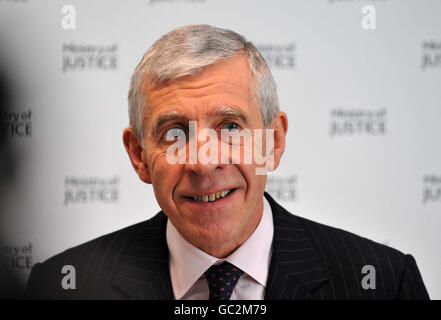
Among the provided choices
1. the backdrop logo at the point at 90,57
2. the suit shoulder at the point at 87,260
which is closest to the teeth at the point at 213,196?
the suit shoulder at the point at 87,260

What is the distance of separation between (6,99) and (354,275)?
4.80 feet

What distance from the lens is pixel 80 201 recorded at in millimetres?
1853

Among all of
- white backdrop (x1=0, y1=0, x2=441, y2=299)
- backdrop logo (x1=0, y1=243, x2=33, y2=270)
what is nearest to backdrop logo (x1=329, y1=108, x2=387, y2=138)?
white backdrop (x1=0, y1=0, x2=441, y2=299)

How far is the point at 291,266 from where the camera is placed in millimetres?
1526

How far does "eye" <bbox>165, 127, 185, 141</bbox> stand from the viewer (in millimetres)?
1403

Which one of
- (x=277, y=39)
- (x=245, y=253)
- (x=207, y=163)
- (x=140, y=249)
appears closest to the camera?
(x=207, y=163)

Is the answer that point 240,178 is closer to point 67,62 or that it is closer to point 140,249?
point 140,249

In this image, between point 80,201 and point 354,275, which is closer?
point 354,275

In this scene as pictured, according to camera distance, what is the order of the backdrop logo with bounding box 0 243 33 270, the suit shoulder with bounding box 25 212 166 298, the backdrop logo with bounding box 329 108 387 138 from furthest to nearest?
the backdrop logo with bounding box 0 243 33 270, the backdrop logo with bounding box 329 108 387 138, the suit shoulder with bounding box 25 212 166 298

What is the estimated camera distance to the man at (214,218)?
1386mm

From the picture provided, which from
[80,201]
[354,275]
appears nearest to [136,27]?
[80,201]

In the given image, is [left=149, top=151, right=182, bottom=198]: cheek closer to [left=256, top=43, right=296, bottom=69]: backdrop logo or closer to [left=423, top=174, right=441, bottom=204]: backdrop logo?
[left=256, top=43, right=296, bottom=69]: backdrop logo

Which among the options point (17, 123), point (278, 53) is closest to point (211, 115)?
point (278, 53)

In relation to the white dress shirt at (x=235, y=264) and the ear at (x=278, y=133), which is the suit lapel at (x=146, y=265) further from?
the ear at (x=278, y=133)
